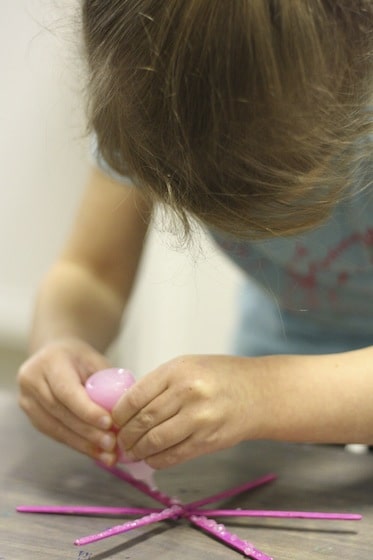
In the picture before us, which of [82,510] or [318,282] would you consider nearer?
[82,510]

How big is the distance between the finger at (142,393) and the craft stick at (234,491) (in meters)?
0.08

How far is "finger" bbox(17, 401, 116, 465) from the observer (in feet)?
2.13

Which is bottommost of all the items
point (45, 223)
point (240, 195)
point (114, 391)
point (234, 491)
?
point (45, 223)

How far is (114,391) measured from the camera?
24.8 inches

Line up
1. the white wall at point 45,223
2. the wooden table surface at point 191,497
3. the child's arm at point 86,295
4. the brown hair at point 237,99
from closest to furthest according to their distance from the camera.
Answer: the brown hair at point 237,99 < the wooden table surface at point 191,497 < the child's arm at point 86,295 < the white wall at point 45,223

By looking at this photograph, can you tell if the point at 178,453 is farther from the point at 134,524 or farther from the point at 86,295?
the point at 86,295

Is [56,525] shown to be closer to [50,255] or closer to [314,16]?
[314,16]

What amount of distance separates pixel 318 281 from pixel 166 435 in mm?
238

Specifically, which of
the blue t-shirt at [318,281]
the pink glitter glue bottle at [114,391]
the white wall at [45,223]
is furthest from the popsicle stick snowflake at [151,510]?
the white wall at [45,223]

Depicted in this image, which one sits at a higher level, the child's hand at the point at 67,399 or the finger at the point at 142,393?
the finger at the point at 142,393

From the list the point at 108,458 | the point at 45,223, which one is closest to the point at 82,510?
the point at 108,458

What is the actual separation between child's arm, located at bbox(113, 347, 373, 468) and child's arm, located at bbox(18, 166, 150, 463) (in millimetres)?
89

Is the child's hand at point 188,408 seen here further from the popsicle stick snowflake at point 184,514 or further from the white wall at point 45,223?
the white wall at point 45,223

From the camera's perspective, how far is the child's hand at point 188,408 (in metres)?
0.59
